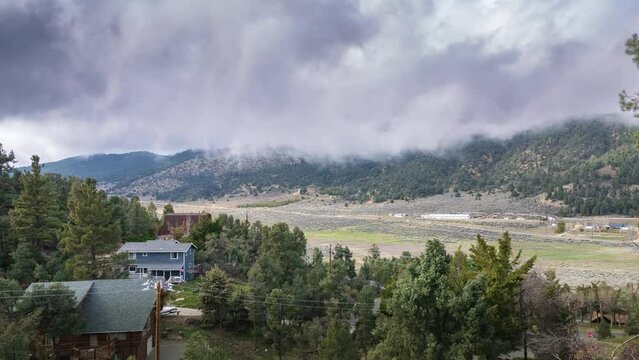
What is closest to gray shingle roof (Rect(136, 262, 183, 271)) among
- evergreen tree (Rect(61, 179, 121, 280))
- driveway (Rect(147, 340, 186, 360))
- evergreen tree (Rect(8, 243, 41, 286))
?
evergreen tree (Rect(61, 179, 121, 280))

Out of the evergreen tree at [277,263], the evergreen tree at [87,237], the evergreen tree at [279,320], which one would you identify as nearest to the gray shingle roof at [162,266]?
the evergreen tree at [277,263]

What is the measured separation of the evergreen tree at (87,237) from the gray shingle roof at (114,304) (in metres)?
5.98

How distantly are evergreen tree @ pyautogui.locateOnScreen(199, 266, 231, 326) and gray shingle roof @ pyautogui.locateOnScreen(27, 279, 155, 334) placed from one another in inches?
239

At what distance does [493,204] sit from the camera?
193250 mm

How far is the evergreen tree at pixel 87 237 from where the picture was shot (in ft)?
128

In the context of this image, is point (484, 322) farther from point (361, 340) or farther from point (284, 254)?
point (284, 254)

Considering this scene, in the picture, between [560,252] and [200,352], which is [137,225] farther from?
[560,252]

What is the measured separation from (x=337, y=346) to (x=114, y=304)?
45.0 feet

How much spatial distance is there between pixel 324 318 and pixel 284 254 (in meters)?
9.06

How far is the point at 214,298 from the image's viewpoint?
3922 cm

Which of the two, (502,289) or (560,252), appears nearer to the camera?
(502,289)

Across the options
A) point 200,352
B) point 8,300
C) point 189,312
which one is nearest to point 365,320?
point 189,312

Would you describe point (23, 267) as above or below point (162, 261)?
above

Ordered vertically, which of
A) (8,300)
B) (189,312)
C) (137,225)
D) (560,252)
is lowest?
(560,252)
